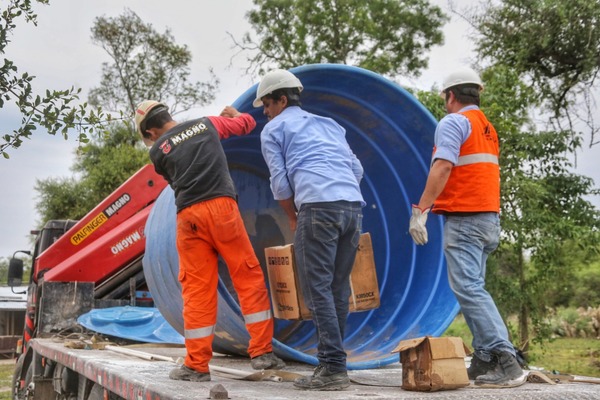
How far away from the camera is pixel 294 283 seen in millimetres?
4914

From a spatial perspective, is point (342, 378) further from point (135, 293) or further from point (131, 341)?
point (135, 293)

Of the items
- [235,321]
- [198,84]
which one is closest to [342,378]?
[235,321]

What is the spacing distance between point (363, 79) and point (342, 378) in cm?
267

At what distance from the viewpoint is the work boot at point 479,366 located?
469cm

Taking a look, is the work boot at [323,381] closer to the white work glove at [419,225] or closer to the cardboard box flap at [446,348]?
the cardboard box flap at [446,348]

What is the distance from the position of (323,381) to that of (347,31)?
25537 millimetres

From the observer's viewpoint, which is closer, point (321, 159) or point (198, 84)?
point (321, 159)

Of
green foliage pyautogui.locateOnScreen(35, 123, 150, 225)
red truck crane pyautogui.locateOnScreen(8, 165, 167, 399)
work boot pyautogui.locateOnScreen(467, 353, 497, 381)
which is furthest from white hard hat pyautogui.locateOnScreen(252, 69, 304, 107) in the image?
green foliage pyautogui.locateOnScreen(35, 123, 150, 225)

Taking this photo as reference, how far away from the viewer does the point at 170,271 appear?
5746 mm

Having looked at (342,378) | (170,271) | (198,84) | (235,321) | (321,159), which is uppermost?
(198,84)

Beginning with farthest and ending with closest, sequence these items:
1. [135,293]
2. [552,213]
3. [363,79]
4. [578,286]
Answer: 1. [578,286]
2. [552,213]
3. [135,293]
4. [363,79]

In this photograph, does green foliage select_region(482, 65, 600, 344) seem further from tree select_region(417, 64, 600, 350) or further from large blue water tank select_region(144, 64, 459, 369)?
large blue water tank select_region(144, 64, 459, 369)

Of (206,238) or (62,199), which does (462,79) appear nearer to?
(206,238)

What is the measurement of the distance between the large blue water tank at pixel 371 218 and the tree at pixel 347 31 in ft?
65.3
